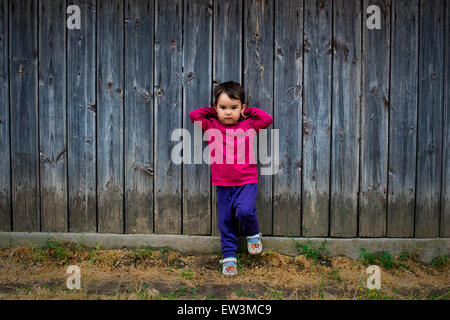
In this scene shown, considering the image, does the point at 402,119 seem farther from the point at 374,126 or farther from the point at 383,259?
the point at 383,259

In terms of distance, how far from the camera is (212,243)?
3092 millimetres

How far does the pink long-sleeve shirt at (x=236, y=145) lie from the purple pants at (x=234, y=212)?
7 cm

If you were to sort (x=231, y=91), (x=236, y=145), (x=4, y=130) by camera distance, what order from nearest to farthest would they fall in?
(x=231, y=91)
(x=236, y=145)
(x=4, y=130)

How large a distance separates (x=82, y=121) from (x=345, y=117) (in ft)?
7.61

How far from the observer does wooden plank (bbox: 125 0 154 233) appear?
119 inches

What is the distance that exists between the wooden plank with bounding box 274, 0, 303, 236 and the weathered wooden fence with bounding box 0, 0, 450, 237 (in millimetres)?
12

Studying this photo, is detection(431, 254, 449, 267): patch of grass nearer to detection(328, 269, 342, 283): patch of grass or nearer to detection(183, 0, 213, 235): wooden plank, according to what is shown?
detection(328, 269, 342, 283): patch of grass

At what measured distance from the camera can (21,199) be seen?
316 centimetres

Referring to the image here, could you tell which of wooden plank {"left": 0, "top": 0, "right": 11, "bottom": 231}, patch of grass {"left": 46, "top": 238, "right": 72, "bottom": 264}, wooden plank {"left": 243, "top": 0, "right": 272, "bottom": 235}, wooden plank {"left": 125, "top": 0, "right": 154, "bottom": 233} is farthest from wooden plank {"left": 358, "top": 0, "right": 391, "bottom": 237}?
wooden plank {"left": 0, "top": 0, "right": 11, "bottom": 231}

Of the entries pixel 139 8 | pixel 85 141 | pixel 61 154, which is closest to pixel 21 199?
pixel 61 154

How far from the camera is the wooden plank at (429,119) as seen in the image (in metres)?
2.98

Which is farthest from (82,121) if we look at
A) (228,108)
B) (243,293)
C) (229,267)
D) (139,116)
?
(243,293)

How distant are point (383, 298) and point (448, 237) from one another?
3.87 feet

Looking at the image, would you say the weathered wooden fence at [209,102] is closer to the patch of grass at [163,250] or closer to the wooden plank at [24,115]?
the wooden plank at [24,115]
